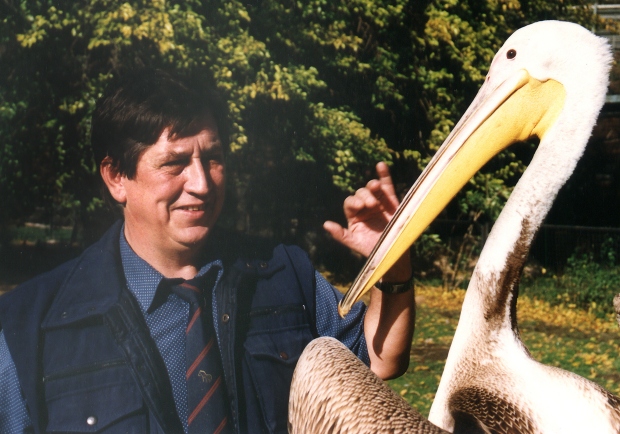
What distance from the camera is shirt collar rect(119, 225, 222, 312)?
5.74ft

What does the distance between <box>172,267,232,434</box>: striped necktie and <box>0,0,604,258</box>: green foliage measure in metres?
0.78

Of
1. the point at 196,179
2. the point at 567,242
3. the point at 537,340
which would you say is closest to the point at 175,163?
the point at 196,179

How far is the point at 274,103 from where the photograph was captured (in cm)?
299

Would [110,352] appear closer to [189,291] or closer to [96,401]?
[96,401]

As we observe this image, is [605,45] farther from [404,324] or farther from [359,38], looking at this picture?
[359,38]

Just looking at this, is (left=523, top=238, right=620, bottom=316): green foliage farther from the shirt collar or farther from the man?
the shirt collar

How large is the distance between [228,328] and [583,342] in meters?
3.12

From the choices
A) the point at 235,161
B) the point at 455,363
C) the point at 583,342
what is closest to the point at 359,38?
the point at 235,161

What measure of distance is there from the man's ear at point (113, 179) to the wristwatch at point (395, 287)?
2.46 feet

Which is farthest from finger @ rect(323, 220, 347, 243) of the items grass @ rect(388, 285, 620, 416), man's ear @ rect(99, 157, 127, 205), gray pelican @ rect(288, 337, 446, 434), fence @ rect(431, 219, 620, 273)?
fence @ rect(431, 219, 620, 273)

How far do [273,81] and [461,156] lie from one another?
1.53 m

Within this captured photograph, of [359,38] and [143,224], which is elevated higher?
[359,38]

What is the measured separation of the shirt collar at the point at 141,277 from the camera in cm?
175

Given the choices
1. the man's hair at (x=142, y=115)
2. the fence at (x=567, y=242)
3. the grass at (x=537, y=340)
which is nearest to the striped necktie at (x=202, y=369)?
the man's hair at (x=142, y=115)
